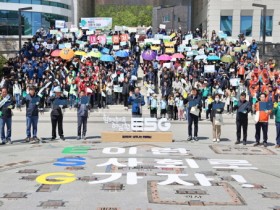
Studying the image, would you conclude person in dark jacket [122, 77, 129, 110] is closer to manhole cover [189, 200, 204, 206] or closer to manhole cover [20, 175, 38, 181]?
manhole cover [20, 175, 38, 181]

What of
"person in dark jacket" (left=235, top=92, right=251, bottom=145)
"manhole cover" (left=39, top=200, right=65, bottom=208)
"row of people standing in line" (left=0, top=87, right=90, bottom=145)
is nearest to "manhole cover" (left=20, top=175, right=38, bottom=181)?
"manhole cover" (left=39, top=200, right=65, bottom=208)

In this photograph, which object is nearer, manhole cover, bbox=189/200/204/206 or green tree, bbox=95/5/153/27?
manhole cover, bbox=189/200/204/206

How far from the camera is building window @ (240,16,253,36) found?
44.1 meters

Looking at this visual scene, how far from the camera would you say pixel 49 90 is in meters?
24.0

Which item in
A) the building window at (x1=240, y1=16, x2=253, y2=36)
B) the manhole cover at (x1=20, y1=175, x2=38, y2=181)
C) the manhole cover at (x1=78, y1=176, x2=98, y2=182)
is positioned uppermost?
the building window at (x1=240, y1=16, x2=253, y2=36)

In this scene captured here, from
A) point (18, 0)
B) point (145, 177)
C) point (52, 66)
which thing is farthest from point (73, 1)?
point (145, 177)

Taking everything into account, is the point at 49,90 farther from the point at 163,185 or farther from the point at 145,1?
the point at 145,1

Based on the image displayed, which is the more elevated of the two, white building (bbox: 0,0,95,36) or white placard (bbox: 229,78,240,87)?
white building (bbox: 0,0,95,36)

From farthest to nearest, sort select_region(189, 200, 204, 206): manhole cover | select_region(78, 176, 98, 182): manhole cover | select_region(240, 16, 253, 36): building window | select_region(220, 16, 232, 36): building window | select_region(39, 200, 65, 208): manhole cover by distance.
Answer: select_region(220, 16, 232, 36): building window < select_region(240, 16, 253, 36): building window < select_region(78, 176, 98, 182): manhole cover < select_region(189, 200, 204, 206): manhole cover < select_region(39, 200, 65, 208): manhole cover

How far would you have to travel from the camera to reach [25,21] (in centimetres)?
4844

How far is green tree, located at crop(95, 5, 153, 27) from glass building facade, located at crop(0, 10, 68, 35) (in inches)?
2156

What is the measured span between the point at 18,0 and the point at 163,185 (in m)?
43.0

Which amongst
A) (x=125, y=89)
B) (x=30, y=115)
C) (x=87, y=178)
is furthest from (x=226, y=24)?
(x=87, y=178)

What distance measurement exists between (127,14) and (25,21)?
5982cm
